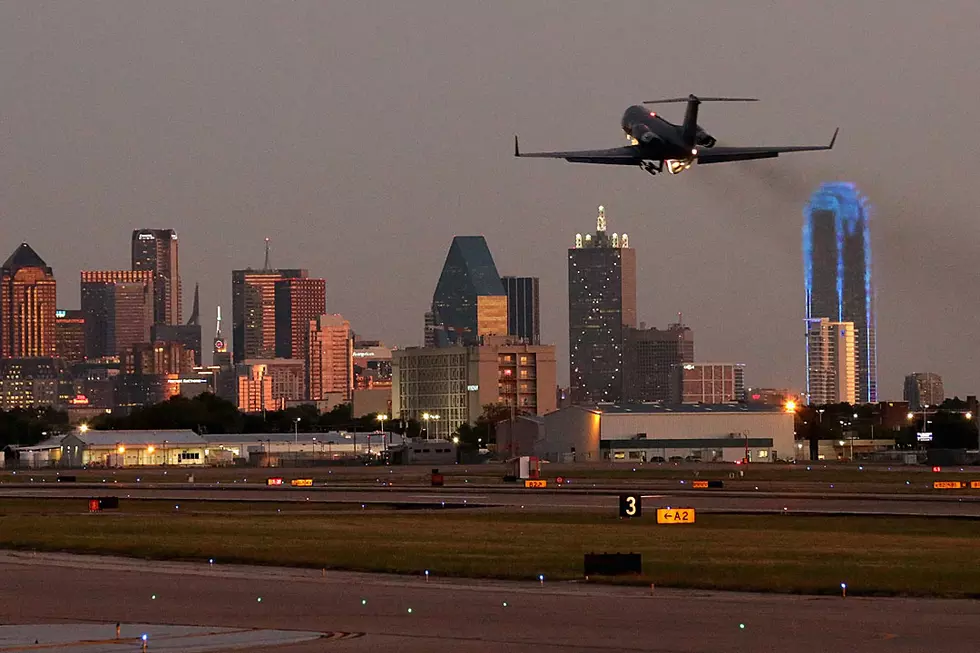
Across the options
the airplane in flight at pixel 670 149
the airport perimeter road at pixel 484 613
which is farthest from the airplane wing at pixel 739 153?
the airport perimeter road at pixel 484 613

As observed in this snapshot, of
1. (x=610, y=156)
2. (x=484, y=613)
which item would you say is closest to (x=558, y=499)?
(x=610, y=156)

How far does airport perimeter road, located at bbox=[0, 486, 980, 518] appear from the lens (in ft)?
272

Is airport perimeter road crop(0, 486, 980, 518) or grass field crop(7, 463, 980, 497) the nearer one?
airport perimeter road crop(0, 486, 980, 518)

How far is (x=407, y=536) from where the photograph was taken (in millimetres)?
64688

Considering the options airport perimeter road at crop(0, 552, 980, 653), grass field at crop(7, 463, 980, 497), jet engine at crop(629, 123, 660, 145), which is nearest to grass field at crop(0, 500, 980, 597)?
airport perimeter road at crop(0, 552, 980, 653)

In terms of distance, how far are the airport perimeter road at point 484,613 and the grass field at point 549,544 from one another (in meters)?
3.45

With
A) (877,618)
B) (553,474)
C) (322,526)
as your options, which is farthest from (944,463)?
(877,618)

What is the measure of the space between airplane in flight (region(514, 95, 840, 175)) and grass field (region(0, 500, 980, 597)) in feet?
58.5

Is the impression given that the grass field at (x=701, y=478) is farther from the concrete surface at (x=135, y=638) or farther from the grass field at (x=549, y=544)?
the concrete surface at (x=135, y=638)

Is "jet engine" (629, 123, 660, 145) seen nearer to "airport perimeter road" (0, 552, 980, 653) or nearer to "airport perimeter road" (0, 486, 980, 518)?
"airport perimeter road" (0, 486, 980, 518)

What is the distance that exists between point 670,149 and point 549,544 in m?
29.0

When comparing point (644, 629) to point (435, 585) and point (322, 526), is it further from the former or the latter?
point (322, 526)

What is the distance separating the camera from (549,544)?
195 ft

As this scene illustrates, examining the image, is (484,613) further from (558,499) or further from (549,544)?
(558,499)
